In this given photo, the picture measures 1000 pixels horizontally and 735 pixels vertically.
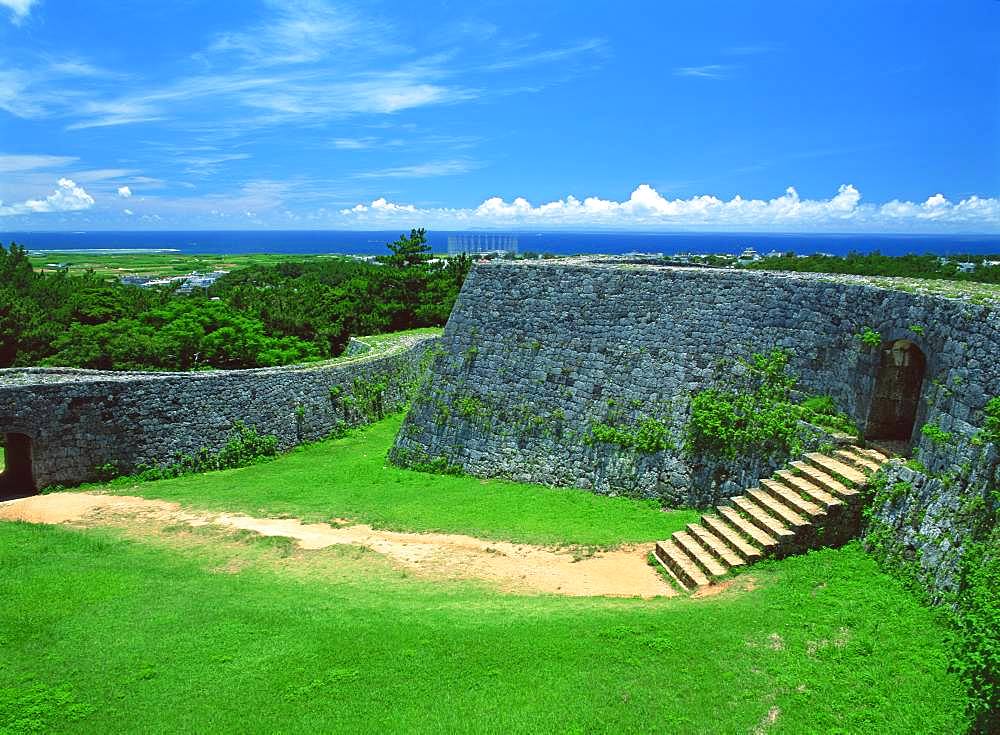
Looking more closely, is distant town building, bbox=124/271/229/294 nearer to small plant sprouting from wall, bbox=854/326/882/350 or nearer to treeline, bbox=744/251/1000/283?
treeline, bbox=744/251/1000/283

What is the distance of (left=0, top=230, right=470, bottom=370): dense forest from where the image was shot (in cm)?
2495

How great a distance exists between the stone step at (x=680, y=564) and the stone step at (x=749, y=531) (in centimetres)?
92

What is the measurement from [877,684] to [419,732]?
4694 millimetres

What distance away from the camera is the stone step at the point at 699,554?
9.07 metres

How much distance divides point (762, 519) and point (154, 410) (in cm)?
1490

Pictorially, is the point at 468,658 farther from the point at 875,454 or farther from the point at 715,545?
the point at 875,454

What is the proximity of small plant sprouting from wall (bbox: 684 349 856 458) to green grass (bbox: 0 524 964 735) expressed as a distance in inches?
97.3

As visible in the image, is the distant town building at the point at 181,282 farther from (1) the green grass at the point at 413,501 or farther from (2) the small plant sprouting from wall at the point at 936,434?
(2) the small plant sprouting from wall at the point at 936,434

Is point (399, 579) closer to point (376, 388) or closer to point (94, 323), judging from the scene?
point (376, 388)

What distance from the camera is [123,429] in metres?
15.9

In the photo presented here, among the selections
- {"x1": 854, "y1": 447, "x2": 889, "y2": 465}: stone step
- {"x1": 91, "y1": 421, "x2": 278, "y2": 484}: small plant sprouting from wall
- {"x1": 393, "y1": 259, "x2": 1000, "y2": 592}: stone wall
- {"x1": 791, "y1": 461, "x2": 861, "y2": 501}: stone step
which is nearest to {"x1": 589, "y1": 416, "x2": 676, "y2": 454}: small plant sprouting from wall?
{"x1": 393, "y1": 259, "x2": 1000, "y2": 592}: stone wall

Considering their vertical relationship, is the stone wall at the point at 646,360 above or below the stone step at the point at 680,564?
above

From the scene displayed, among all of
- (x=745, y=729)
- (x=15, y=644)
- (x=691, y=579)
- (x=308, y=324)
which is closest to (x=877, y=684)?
(x=745, y=729)

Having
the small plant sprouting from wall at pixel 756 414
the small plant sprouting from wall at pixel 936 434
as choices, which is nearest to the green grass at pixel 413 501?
the small plant sprouting from wall at pixel 756 414
